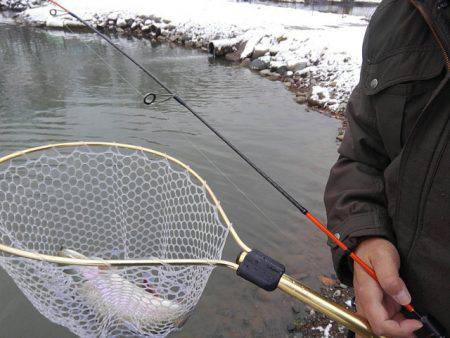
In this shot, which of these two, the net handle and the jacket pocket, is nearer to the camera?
the jacket pocket

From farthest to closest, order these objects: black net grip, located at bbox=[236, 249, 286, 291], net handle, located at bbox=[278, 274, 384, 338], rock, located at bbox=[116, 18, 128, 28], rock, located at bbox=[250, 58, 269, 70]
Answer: rock, located at bbox=[116, 18, 128, 28] → rock, located at bbox=[250, 58, 269, 70] → black net grip, located at bbox=[236, 249, 286, 291] → net handle, located at bbox=[278, 274, 384, 338]

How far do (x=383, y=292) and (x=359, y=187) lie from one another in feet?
1.18

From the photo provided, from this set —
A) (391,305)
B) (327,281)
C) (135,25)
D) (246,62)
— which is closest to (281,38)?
(246,62)

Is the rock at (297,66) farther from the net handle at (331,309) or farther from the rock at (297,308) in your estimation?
the net handle at (331,309)

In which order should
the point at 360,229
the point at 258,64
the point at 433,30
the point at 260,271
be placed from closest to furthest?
1. the point at 433,30
2. the point at 360,229
3. the point at 260,271
4. the point at 258,64

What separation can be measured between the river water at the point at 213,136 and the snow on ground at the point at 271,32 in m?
1.29

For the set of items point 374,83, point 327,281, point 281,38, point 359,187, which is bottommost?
point 327,281

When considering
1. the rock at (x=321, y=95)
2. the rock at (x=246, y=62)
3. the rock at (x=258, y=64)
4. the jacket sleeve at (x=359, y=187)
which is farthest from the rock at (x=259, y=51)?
the jacket sleeve at (x=359, y=187)

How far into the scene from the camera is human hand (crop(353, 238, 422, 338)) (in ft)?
3.58

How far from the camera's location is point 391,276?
1099mm

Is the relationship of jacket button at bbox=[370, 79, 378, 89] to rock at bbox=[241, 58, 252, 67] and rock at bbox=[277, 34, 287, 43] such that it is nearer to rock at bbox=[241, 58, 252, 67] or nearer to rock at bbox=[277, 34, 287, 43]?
rock at bbox=[241, 58, 252, 67]

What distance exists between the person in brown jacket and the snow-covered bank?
753cm

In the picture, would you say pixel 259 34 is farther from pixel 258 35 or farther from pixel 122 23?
pixel 122 23

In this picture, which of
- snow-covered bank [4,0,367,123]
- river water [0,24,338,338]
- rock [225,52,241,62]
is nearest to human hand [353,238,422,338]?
river water [0,24,338,338]
